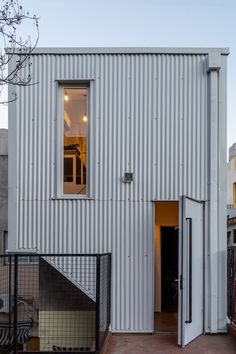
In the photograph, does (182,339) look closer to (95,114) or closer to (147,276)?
(147,276)

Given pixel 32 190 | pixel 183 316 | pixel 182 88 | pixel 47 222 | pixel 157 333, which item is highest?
pixel 182 88

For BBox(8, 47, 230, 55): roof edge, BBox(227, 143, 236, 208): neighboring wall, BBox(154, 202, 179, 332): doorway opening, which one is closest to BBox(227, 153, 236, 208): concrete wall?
BBox(227, 143, 236, 208): neighboring wall

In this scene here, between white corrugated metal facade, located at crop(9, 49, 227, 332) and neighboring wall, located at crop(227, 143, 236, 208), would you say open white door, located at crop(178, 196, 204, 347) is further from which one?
neighboring wall, located at crop(227, 143, 236, 208)

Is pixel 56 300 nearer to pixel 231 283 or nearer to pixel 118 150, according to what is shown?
pixel 118 150

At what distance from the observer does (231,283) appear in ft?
23.4

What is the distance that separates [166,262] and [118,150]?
3.87 meters

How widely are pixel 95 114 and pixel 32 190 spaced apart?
1664mm

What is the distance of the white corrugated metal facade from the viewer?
7.06m

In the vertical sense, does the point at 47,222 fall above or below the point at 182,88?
below

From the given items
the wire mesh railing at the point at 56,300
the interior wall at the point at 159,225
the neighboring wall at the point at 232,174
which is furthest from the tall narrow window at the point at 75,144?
the neighboring wall at the point at 232,174

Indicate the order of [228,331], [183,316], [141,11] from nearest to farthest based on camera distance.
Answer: [183,316]
[228,331]
[141,11]

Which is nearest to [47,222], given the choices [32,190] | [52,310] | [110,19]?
[32,190]

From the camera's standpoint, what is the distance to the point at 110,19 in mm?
8156

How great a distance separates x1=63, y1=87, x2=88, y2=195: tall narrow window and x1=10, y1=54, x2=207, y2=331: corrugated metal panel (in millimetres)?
196
